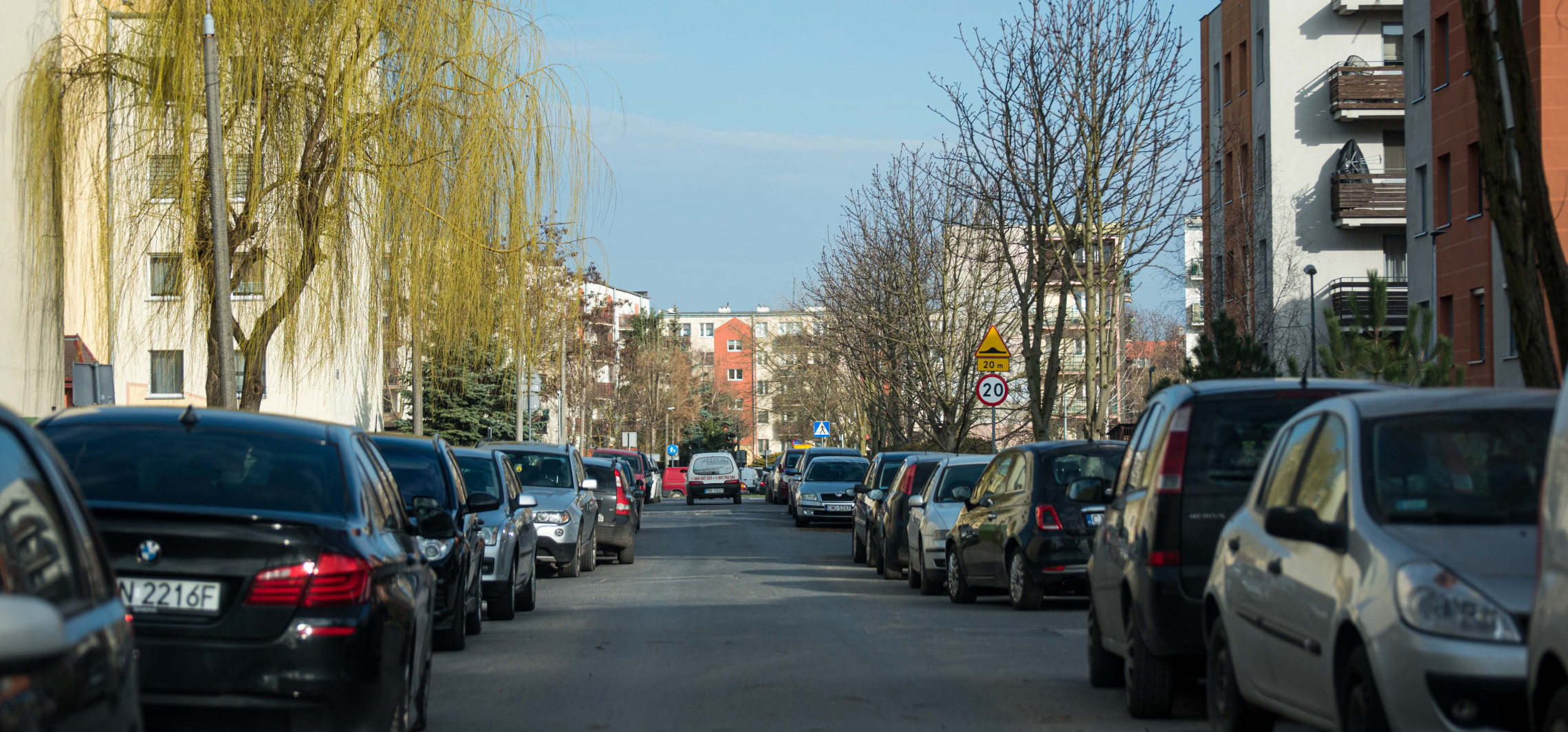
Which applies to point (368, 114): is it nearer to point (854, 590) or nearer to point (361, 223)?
point (361, 223)

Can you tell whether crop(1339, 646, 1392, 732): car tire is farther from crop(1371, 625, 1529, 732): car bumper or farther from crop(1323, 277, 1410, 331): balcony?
crop(1323, 277, 1410, 331): balcony

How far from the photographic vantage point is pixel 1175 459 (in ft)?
26.3

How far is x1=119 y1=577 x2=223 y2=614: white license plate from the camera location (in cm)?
571

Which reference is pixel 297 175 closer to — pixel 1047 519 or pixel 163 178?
pixel 163 178

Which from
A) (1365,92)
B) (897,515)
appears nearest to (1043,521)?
(897,515)

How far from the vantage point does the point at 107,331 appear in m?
16.9

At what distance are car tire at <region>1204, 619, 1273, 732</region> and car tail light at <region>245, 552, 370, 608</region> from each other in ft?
11.8

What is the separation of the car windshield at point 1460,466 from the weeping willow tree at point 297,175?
1223 cm

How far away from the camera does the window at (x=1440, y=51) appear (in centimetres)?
3347

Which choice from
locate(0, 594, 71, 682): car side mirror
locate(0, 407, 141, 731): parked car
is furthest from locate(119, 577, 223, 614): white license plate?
locate(0, 594, 71, 682): car side mirror

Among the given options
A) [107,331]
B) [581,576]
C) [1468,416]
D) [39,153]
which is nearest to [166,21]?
[39,153]

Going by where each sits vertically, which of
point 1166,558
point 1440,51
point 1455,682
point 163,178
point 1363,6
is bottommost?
point 1455,682

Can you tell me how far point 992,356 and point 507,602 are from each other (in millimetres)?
11618

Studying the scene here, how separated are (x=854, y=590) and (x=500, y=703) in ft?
31.0
